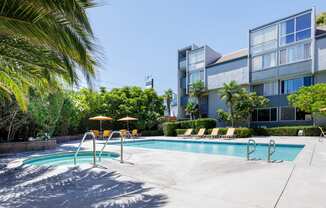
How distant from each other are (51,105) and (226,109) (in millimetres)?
20132

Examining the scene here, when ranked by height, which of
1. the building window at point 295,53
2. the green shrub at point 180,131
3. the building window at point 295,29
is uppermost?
the building window at point 295,29

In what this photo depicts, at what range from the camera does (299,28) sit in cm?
2256

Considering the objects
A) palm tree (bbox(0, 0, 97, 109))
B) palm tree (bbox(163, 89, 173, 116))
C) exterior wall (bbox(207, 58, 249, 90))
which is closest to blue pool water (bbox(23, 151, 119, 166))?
palm tree (bbox(0, 0, 97, 109))

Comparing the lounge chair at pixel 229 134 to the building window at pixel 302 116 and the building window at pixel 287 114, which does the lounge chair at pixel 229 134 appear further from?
the building window at pixel 302 116

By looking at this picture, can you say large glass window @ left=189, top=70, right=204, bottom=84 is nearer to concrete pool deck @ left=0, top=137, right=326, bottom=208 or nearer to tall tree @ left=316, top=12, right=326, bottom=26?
tall tree @ left=316, top=12, right=326, bottom=26

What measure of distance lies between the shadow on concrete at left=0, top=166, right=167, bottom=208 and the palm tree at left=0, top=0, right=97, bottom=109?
7.19 ft

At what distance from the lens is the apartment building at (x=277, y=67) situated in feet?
71.6

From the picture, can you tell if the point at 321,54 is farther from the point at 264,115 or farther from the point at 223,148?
the point at 223,148

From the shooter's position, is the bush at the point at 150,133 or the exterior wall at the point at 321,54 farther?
the bush at the point at 150,133

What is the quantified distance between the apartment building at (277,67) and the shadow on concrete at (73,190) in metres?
22.2

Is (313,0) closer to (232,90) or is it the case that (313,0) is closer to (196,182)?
(232,90)

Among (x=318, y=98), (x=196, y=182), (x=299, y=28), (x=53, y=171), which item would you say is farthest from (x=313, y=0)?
(x=53, y=171)

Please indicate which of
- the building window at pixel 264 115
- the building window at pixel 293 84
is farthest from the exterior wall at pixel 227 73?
the building window at pixel 293 84

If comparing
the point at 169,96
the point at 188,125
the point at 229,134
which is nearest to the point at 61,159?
the point at 229,134
